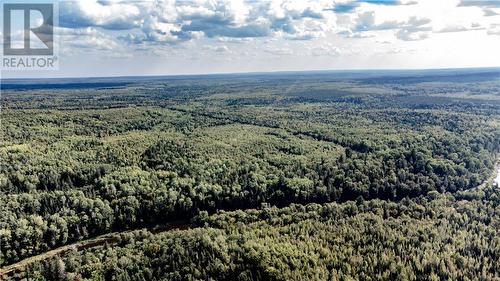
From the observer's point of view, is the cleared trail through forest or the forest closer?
the forest

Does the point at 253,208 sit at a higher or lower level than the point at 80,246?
higher

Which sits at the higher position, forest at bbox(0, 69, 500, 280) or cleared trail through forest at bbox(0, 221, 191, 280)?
forest at bbox(0, 69, 500, 280)

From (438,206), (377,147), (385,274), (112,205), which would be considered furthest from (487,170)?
(112,205)

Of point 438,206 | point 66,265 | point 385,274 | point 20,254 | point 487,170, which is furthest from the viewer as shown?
point 487,170

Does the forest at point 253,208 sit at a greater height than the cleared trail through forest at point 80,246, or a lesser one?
greater

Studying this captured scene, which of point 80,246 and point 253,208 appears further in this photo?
point 253,208

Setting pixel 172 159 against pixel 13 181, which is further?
pixel 172 159

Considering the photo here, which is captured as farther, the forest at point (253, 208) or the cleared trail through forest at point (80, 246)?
the cleared trail through forest at point (80, 246)

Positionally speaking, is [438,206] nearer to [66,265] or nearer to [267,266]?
[267,266]
